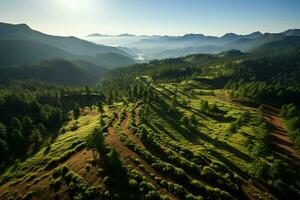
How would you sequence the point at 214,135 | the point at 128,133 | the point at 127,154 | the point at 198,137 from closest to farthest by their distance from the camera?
→ the point at 127,154 < the point at 128,133 < the point at 198,137 < the point at 214,135

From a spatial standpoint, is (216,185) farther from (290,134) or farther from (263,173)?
(290,134)

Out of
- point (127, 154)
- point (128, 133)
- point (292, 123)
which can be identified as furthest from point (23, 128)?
point (292, 123)

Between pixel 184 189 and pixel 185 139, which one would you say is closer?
pixel 184 189

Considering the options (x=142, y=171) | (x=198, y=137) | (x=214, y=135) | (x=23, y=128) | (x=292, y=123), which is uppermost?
(x=142, y=171)

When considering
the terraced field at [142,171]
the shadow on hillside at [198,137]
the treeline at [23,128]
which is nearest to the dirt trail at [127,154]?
the terraced field at [142,171]

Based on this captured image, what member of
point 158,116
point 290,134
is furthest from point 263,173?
point 158,116

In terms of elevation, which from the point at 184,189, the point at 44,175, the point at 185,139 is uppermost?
the point at 184,189

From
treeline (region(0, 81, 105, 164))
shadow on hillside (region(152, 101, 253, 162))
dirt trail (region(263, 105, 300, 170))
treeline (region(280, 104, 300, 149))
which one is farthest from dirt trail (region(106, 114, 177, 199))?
treeline (region(280, 104, 300, 149))

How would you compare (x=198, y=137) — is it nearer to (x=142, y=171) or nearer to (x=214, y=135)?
(x=214, y=135)

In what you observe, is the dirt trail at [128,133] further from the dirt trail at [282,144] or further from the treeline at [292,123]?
the treeline at [292,123]

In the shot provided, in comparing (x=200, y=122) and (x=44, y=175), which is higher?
(x=44, y=175)
